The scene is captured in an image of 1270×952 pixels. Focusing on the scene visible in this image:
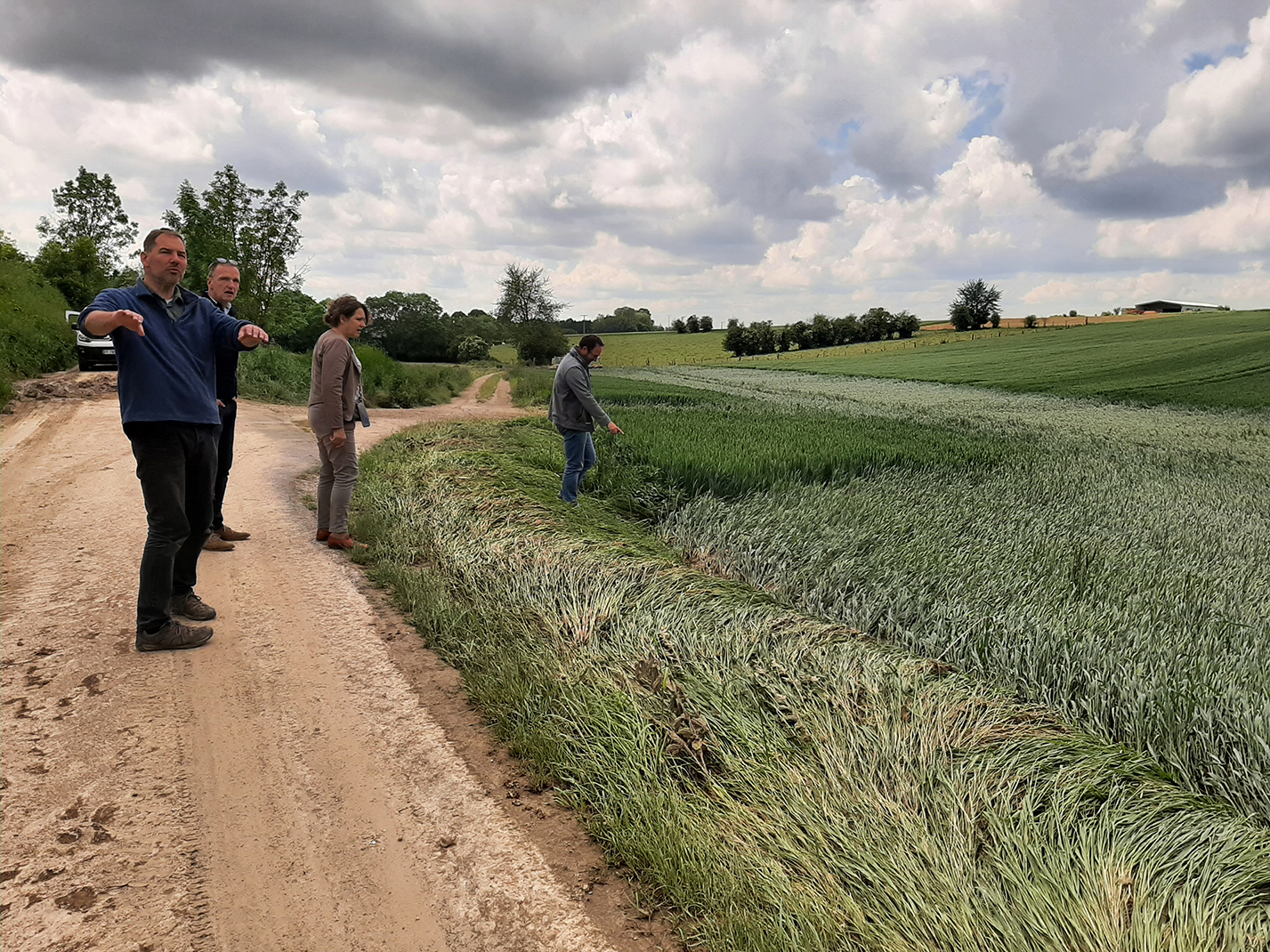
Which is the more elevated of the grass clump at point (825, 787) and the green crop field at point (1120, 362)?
the green crop field at point (1120, 362)

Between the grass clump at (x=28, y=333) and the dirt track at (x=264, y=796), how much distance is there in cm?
1174

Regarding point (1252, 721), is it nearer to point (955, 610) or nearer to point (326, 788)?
point (955, 610)

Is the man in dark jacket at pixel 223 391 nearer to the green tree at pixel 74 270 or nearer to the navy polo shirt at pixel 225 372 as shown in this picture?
the navy polo shirt at pixel 225 372

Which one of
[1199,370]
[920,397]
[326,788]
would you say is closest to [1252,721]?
[326,788]

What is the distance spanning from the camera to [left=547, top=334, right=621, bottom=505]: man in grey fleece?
7.18m

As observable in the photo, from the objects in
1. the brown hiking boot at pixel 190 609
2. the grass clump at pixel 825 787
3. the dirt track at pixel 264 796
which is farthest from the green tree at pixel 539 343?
the grass clump at pixel 825 787

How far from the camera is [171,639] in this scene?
3.90 m

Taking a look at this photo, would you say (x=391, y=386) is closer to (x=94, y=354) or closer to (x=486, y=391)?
(x=94, y=354)

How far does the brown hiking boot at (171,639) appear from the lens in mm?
3875

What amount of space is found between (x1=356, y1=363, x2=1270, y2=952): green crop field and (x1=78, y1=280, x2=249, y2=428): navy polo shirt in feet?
5.91

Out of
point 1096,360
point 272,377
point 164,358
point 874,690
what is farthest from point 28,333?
point 1096,360

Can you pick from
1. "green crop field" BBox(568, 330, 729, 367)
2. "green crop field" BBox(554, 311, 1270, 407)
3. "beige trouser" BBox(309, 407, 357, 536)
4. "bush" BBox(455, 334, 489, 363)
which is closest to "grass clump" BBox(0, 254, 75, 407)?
"beige trouser" BBox(309, 407, 357, 536)

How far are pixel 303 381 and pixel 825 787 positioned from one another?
2027cm

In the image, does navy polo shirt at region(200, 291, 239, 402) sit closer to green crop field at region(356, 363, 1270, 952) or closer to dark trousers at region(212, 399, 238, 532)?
dark trousers at region(212, 399, 238, 532)
